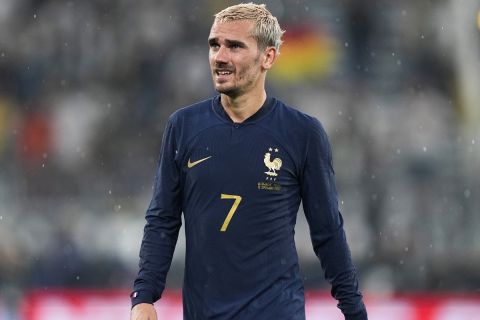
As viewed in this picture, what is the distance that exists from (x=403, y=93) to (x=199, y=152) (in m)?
6.51

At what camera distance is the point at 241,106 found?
3557mm

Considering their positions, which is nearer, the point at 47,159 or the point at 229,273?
the point at 229,273

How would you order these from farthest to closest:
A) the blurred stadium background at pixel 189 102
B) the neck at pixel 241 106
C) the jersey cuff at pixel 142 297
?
the blurred stadium background at pixel 189 102 < the neck at pixel 241 106 < the jersey cuff at pixel 142 297

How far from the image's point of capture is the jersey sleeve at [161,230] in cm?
346

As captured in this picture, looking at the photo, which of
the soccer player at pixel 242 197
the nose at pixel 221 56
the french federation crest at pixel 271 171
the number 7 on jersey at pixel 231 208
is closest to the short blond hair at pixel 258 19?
the soccer player at pixel 242 197

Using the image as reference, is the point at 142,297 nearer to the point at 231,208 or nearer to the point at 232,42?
the point at 231,208

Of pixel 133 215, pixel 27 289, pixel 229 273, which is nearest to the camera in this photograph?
pixel 229 273

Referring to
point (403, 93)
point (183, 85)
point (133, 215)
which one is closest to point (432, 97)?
point (403, 93)

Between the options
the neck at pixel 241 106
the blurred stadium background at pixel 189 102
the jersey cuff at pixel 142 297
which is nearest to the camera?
the jersey cuff at pixel 142 297

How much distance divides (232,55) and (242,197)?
47cm

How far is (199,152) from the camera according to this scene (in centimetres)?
350

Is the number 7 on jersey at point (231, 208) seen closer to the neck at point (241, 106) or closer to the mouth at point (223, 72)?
the neck at point (241, 106)

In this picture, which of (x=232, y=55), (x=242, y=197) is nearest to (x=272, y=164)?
(x=242, y=197)

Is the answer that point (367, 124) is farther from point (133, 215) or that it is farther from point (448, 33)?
point (133, 215)
